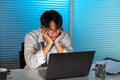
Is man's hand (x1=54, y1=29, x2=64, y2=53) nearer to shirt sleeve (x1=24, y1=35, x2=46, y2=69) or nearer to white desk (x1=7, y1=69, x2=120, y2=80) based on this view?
shirt sleeve (x1=24, y1=35, x2=46, y2=69)

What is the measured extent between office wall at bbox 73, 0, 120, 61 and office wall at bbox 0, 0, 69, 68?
407 mm

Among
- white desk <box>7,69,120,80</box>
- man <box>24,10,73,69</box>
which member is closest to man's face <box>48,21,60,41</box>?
man <box>24,10,73,69</box>

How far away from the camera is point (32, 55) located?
2172 mm

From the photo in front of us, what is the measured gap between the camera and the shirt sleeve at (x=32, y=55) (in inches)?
83.4

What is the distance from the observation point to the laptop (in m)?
1.66

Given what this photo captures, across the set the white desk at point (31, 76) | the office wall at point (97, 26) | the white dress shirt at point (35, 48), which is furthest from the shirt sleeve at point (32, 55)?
the office wall at point (97, 26)

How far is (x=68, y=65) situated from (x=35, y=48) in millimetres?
684

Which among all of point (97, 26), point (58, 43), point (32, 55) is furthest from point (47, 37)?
point (97, 26)

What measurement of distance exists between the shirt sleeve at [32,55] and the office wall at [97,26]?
1.50m

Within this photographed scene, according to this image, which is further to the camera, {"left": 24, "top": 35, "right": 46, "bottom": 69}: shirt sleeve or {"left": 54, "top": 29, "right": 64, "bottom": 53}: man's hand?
{"left": 54, "top": 29, "right": 64, "bottom": 53}: man's hand

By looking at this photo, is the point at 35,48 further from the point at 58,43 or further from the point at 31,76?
the point at 31,76

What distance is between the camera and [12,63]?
11.6ft

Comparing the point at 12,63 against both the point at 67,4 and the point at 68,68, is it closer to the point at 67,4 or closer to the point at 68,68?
the point at 67,4

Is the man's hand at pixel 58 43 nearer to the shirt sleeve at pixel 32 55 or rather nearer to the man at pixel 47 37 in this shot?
the man at pixel 47 37
